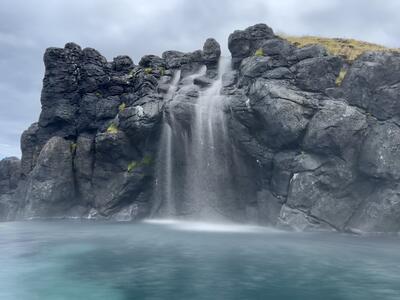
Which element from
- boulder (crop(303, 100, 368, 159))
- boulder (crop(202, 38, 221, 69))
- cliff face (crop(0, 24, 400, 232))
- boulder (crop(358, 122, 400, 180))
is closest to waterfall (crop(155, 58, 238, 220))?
cliff face (crop(0, 24, 400, 232))

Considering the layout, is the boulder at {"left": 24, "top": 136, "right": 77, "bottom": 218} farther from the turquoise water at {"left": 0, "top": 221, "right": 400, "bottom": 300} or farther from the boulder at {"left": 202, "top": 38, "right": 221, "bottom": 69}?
the boulder at {"left": 202, "top": 38, "right": 221, "bottom": 69}

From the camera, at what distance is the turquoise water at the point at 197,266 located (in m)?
24.3

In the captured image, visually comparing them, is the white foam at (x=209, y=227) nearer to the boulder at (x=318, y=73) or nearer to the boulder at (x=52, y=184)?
the boulder at (x=52, y=184)

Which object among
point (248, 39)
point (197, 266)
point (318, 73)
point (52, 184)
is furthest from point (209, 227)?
point (248, 39)

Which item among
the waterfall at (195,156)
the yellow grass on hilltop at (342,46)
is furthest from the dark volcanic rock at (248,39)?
the yellow grass on hilltop at (342,46)

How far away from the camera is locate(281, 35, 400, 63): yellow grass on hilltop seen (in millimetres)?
66581

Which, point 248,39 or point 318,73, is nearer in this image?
point 318,73

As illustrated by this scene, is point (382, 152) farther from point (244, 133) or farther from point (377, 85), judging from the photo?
point (244, 133)

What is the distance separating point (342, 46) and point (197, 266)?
57857mm

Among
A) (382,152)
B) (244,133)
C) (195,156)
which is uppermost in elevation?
(244,133)

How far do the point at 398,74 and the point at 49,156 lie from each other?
57.4 m

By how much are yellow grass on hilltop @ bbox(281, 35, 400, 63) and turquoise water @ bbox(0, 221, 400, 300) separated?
32741mm

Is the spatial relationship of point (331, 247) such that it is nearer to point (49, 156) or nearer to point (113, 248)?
point (113, 248)

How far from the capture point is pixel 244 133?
59469mm
